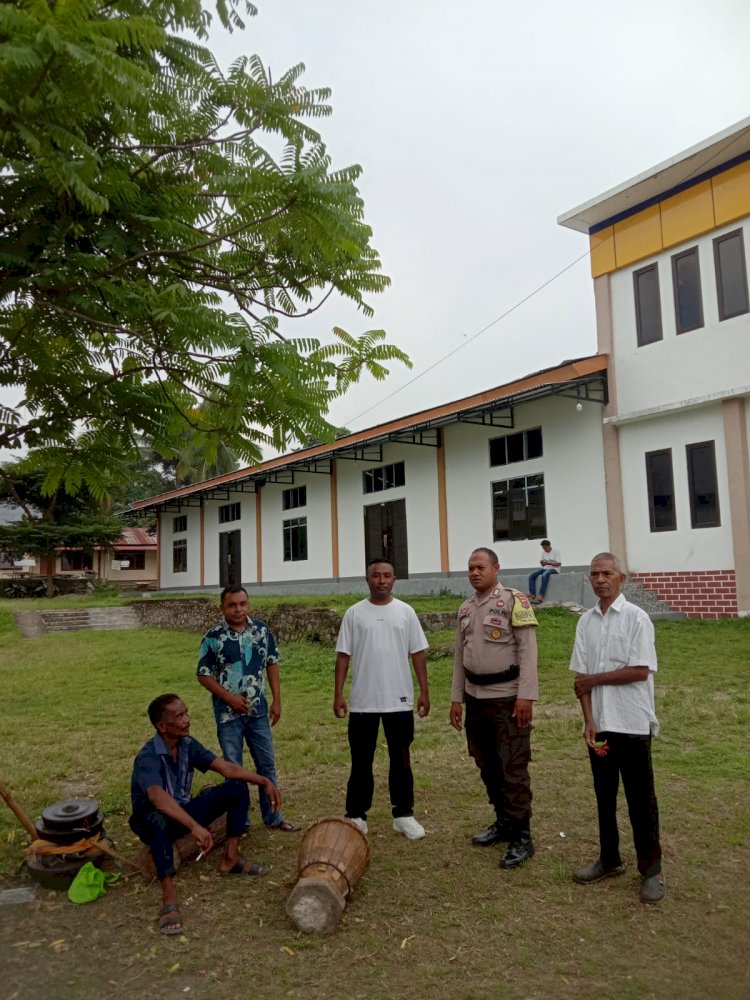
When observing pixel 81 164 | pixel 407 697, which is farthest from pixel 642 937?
pixel 81 164

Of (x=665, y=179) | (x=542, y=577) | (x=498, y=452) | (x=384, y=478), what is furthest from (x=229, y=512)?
(x=665, y=179)

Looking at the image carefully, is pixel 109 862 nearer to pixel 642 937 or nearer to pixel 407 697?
pixel 407 697

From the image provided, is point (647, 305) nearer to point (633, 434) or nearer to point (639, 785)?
point (633, 434)

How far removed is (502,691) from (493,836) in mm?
1074

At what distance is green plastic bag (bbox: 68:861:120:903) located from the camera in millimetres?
4453

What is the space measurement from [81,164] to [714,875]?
193 inches

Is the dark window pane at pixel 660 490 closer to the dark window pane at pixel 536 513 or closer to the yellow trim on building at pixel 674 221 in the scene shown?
the dark window pane at pixel 536 513

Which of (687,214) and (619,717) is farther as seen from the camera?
(687,214)

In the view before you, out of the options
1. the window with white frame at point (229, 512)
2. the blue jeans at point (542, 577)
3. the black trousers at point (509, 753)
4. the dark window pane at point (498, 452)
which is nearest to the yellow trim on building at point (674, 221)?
the dark window pane at point (498, 452)

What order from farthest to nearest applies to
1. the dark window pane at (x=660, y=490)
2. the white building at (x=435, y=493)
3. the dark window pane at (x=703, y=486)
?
the white building at (x=435, y=493) → the dark window pane at (x=660, y=490) → the dark window pane at (x=703, y=486)

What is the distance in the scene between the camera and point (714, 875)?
4570 millimetres

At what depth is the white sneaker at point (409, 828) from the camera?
5258mm

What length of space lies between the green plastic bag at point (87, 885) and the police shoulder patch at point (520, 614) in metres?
2.83

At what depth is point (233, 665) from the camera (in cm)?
530
